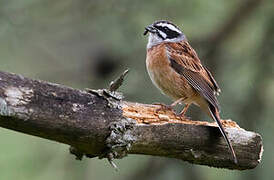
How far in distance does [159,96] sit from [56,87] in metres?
4.20

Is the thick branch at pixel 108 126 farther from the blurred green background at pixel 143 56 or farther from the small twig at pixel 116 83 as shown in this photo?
the blurred green background at pixel 143 56

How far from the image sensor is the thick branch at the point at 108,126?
445 cm

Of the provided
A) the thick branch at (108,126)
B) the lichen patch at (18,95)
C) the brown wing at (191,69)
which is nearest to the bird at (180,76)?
the brown wing at (191,69)

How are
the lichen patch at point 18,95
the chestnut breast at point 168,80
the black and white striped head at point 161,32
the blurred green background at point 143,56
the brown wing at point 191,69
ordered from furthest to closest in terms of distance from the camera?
1. the blurred green background at point 143,56
2. the black and white striped head at point 161,32
3. the chestnut breast at point 168,80
4. the brown wing at point 191,69
5. the lichen patch at point 18,95

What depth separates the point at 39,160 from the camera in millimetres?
8656

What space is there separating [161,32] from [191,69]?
0.72 m

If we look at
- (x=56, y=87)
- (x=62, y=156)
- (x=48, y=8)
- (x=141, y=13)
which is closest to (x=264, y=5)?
(x=141, y=13)

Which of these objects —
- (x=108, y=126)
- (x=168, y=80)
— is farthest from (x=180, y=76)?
(x=108, y=126)

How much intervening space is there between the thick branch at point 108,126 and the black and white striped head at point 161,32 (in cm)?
194

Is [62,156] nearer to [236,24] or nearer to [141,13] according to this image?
[141,13]

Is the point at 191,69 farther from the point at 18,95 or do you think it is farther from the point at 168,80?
the point at 18,95

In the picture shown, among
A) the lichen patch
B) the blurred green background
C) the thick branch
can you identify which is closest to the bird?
the thick branch

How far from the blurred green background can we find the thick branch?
252 centimetres

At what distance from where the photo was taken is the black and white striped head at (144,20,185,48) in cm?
762
